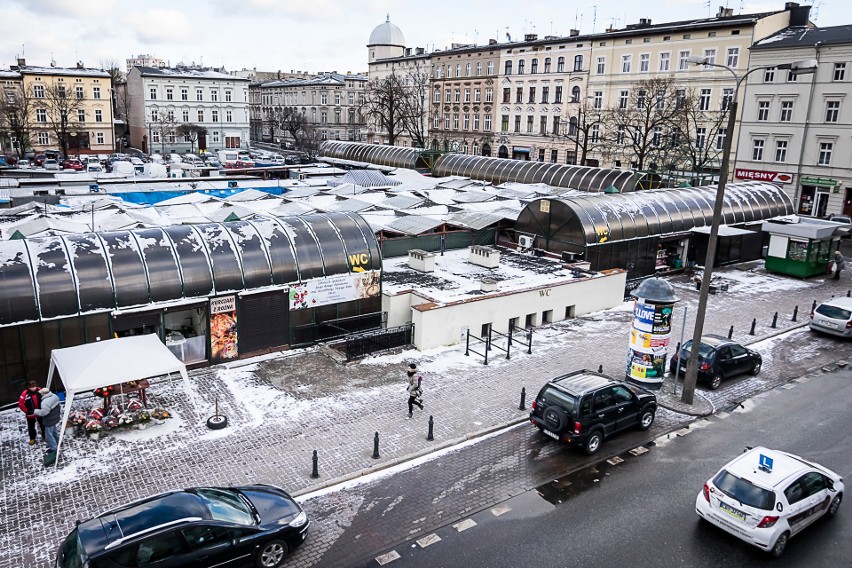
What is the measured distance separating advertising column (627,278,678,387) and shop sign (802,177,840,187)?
127 feet

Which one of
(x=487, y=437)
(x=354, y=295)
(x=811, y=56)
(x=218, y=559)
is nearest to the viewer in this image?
(x=218, y=559)

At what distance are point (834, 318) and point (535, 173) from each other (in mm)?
27281

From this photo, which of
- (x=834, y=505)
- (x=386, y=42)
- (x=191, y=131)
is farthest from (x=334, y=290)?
(x=386, y=42)

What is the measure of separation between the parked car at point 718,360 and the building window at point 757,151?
3812cm

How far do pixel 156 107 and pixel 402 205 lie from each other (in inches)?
2512

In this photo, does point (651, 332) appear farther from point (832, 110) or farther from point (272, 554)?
point (832, 110)

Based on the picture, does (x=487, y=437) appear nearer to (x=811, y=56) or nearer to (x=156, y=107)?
(x=811, y=56)

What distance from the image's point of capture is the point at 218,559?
33.0 ft

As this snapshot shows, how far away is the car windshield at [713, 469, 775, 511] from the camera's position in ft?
37.0

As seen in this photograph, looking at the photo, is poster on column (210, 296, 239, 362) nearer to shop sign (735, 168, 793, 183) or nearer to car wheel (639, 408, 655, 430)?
car wheel (639, 408, 655, 430)

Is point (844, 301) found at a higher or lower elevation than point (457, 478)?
higher

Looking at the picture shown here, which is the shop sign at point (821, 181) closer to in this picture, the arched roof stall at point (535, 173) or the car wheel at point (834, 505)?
the arched roof stall at point (535, 173)

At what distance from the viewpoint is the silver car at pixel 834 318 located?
76.3 feet

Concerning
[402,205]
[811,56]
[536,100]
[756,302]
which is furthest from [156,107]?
[756,302]
